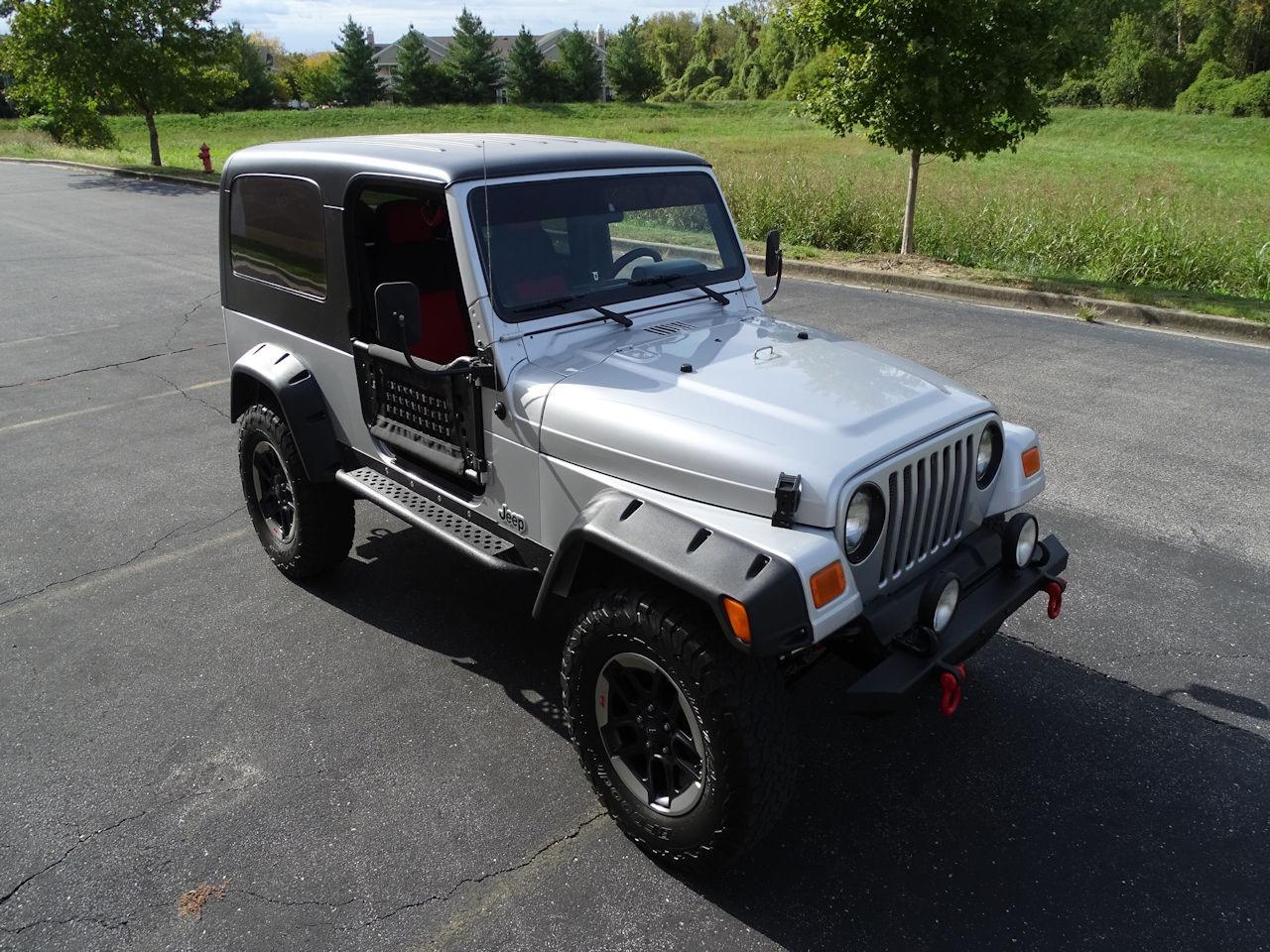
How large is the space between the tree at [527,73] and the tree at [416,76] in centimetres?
545

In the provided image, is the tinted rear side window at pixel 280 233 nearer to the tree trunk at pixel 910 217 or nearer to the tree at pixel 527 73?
the tree trunk at pixel 910 217

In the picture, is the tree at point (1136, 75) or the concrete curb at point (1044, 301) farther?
the tree at point (1136, 75)

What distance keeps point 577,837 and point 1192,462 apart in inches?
199

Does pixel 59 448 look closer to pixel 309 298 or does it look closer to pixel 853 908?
pixel 309 298

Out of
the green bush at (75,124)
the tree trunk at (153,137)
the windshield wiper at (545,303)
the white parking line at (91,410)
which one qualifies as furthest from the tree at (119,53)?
the windshield wiper at (545,303)

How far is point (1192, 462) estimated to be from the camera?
601 cm

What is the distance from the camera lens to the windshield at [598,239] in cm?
341

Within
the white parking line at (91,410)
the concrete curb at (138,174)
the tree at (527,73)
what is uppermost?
the tree at (527,73)

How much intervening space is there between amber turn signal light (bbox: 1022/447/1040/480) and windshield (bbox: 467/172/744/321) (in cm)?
152

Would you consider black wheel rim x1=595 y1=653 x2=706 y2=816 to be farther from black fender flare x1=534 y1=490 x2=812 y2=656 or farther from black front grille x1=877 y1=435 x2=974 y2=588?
black front grille x1=877 y1=435 x2=974 y2=588

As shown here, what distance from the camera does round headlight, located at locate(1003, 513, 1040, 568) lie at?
3.15 meters

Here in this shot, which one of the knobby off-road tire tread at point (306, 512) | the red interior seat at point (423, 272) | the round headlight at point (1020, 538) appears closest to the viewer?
the round headlight at point (1020, 538)

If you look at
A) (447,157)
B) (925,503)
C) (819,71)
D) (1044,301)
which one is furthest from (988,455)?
(819,71)

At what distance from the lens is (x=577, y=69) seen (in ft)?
242
